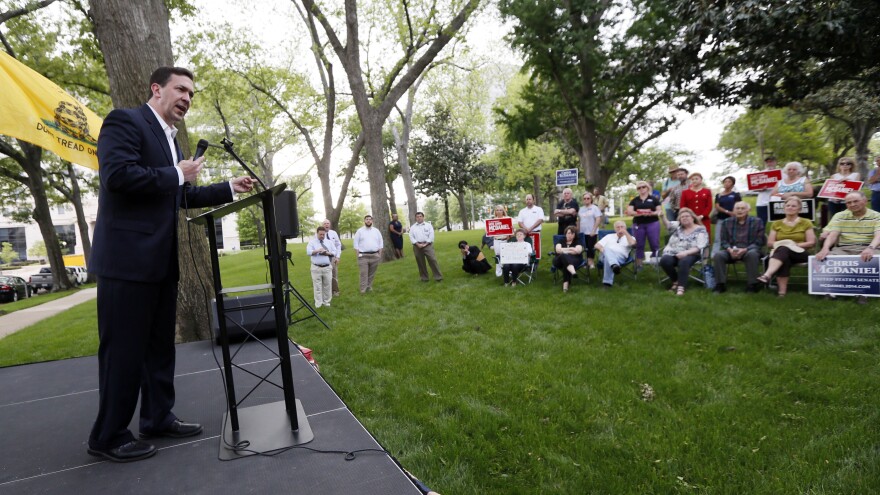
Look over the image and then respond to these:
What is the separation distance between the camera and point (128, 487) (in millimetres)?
2127

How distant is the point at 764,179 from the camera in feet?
27.5

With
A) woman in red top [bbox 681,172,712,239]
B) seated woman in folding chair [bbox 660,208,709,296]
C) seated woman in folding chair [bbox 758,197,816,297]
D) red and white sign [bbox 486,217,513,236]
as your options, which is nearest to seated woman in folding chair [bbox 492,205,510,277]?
red and white sign [bbox 486,217,513,236]

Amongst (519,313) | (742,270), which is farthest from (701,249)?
(519,313)

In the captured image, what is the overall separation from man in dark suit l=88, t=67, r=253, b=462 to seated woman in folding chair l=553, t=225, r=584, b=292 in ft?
22.3

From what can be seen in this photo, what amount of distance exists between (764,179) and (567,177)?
4.07 m

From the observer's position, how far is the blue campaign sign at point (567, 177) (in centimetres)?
1098

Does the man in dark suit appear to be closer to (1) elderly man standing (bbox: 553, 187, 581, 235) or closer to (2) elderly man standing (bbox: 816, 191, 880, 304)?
(2) elderly man standing (bbox: 816, 191, 880, 304)

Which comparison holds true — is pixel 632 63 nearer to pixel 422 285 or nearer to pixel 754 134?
pixel 422 285

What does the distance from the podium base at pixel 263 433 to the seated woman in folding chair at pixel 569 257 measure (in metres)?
6.24

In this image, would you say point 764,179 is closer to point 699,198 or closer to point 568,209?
point 699,198

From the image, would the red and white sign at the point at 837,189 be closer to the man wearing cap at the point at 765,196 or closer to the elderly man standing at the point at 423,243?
the man wearing cap at the point at 765,196

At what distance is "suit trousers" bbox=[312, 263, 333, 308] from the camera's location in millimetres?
8859

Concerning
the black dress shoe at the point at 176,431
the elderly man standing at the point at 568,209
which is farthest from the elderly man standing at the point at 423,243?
the black dress shoe at the point at 176,431

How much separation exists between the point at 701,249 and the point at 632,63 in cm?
517
